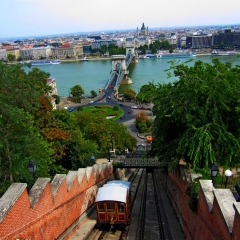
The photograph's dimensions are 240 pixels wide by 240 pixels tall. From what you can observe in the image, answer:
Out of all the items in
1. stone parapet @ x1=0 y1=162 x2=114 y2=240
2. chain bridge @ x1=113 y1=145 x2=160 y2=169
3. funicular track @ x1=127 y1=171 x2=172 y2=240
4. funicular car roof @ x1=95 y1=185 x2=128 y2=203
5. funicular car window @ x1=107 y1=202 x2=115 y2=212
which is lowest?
chain bridge @ x1=113 y1=145 x2=160 y2=169

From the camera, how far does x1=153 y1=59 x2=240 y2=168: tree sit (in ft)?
31.3

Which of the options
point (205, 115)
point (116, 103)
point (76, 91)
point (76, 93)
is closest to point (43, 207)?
point (205, 115)

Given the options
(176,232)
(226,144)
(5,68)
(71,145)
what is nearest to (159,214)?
(176,232)

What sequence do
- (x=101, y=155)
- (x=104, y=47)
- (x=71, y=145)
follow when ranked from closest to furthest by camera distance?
(x=71, y=145), (x=101, y=155), (x=104, y=47)

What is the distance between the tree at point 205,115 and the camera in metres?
9.53

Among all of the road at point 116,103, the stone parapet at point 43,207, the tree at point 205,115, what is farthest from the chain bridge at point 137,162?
the road at point 116,103

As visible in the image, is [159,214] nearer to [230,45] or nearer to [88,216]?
[88,216]

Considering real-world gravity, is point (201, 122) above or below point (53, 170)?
above

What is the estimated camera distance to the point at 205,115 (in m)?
10.0

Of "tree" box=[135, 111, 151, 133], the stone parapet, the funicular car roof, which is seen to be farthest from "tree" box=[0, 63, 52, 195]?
"tree" box=[135, 111, 151, 133]

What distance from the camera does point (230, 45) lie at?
600ft

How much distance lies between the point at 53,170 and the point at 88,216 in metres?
5.71

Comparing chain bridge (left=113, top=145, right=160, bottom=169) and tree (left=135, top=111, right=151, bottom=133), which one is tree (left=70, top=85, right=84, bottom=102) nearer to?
tree (left=135, top=111, right=151, bottom=133)

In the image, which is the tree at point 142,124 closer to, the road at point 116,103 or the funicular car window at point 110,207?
the road at point 116,103
